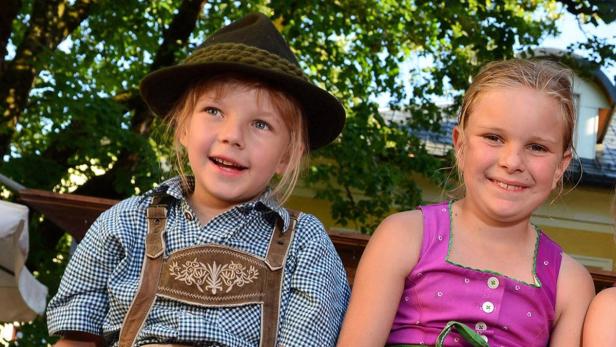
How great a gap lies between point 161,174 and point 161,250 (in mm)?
6334

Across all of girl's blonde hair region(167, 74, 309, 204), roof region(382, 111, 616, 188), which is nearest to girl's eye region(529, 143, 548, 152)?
girl's blonde hair region(167, 74, 309, 204)

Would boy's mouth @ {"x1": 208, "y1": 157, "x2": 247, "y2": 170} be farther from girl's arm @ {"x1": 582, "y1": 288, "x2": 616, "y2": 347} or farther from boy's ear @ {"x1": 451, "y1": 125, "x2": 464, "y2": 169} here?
girl's arm @ {"x1": 582, "y1": 288, "x2": 616, "y2": 347}

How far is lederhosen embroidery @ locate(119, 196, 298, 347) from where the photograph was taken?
2.68 metres

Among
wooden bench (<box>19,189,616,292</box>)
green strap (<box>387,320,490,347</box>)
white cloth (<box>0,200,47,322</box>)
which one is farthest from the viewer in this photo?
white cloth (<box>0,200,47,322</box>)

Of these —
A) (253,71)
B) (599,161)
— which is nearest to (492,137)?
(253,71)

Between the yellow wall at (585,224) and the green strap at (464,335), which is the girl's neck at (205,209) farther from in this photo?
the yellow wall at (585,224)

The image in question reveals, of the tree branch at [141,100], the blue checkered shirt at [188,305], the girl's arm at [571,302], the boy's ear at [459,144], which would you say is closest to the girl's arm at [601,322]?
the girl's arm at [571,302]

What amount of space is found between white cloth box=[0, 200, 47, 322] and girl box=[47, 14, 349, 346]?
304cm

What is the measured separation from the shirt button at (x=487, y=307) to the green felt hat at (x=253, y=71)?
27.4 inches

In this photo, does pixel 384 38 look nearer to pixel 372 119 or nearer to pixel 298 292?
pixel 372 119

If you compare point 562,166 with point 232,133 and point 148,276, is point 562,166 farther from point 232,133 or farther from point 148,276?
point 148,276

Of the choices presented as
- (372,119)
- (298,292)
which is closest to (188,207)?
(298,292)

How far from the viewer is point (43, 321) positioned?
9812 millimetres

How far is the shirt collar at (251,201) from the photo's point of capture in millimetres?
2863
